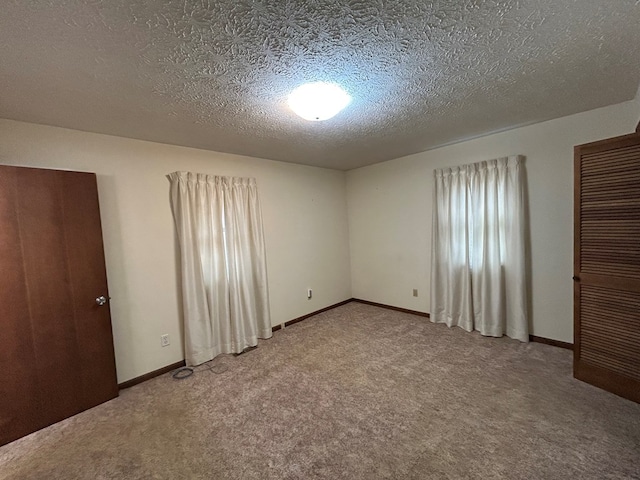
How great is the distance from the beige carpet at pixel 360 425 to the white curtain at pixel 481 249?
1.56ft

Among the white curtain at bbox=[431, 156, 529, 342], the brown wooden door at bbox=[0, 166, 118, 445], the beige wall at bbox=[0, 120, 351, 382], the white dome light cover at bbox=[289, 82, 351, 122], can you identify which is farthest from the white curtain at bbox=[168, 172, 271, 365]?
the white curtain at bbox=[431, 156, 529, 342]

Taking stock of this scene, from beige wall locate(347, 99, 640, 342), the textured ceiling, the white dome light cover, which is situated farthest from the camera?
beige wall locate(347, 99, 640, 342)

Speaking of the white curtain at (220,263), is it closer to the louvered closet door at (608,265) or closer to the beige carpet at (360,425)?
the beige carpet at (360,425)

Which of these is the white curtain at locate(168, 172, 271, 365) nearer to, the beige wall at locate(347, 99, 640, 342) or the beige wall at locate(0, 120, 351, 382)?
the beige wall at locate(0, 120, 351, 382)

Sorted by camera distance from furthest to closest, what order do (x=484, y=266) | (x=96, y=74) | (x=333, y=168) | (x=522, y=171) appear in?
(x=333, y=168) < (x=484, y=266) < (x=522, y=171) < (x=96, y=74)

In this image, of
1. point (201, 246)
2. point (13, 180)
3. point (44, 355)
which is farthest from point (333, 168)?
point (44, 355)

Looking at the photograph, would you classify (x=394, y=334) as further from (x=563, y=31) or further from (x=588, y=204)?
(x=563, y=31)

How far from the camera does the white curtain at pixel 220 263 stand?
2.88 meters

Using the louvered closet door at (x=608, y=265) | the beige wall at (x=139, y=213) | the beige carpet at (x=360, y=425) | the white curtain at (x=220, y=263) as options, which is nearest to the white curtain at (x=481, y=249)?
the beige carpet at (x=360, y=425)

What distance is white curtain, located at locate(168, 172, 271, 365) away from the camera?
2.88 meters

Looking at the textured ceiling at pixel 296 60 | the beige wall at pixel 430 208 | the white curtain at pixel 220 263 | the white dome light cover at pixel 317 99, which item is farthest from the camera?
the white curtain at pixel 220 263

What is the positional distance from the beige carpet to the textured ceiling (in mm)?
2345

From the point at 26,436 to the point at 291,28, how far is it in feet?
10.6

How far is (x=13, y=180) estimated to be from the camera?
6.51 ft
